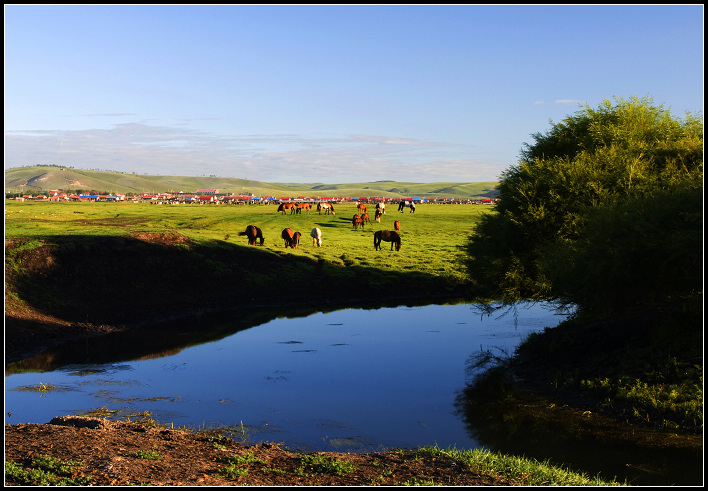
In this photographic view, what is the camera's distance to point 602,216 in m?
25.9

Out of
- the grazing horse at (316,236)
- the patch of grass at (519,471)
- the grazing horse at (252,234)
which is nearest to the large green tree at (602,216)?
the patch of grass at (519,471)

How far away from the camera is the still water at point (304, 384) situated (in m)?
20.5

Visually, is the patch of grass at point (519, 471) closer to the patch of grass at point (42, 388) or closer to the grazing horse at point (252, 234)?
the patch of grass at point (42, 388)

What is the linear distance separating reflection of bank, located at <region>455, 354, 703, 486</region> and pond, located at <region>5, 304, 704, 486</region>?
1.50 ft

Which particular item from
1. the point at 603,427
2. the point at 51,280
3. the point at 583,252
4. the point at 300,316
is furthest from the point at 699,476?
the point at 51,280

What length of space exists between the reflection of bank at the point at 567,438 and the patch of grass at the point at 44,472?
39.6ft

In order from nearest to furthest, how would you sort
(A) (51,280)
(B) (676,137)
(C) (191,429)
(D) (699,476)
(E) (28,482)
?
(E) (28,482) < (D) (699,476) < (C) (191,429) < (B) (676,137) < (A) (51,280)

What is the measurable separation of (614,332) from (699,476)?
38.8 ft

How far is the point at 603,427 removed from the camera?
20.7m

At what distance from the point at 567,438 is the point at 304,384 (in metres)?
11.3

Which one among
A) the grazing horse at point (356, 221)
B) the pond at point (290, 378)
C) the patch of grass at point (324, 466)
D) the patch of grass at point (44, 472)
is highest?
the grazing horse at point (356, 221)

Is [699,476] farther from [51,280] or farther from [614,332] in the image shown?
[51,280]

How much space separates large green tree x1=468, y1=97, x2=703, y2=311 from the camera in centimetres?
2405

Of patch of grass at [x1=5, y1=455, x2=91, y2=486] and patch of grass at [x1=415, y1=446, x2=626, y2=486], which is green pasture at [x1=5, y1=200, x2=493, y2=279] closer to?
patch of grass at [x1=415, y1=446, x2=626, y2=486]
